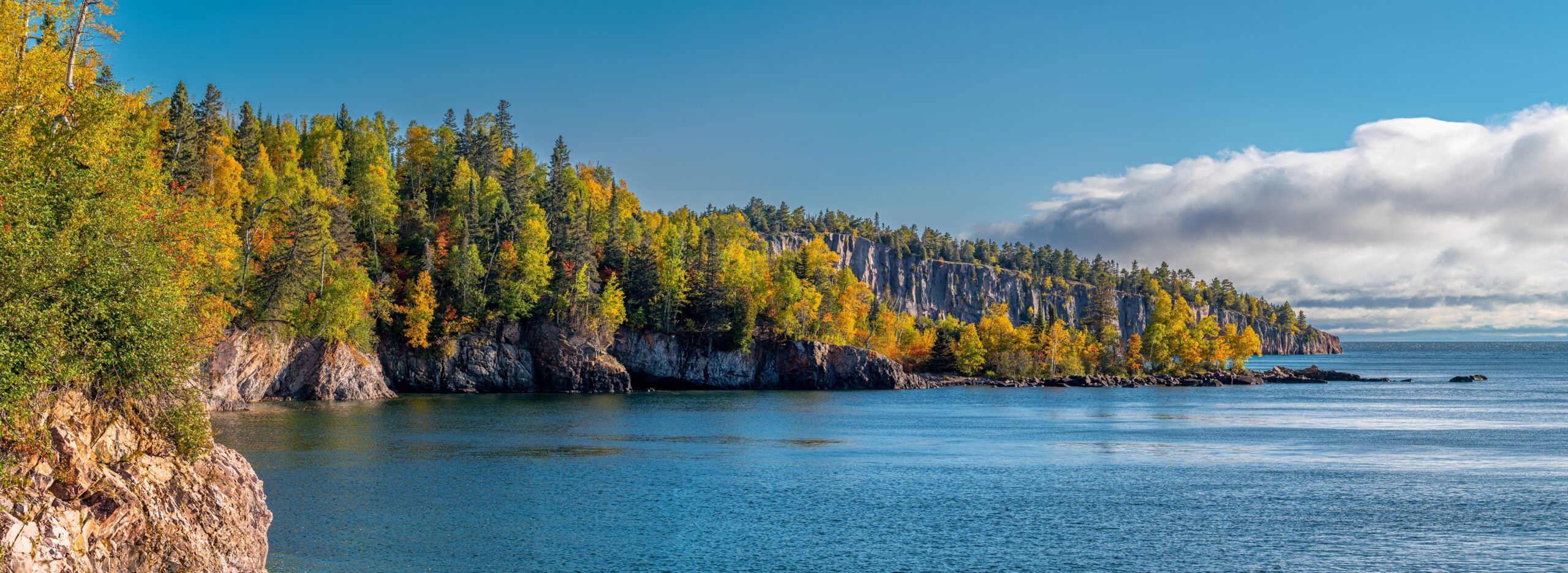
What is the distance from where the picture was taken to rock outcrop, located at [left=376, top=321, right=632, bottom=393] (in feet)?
338

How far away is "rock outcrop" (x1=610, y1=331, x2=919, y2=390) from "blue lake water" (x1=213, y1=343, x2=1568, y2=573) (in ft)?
119

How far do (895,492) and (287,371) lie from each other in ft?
224

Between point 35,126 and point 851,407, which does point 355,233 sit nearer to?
point 851,407

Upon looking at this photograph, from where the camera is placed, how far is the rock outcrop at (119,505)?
18766 mm

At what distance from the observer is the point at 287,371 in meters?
87.6

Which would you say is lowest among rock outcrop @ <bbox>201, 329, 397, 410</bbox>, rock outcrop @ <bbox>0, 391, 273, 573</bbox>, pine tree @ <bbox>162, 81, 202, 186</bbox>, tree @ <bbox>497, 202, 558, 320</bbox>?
rock outcrop @ <bbox>0, 391, 273, 573</bbox>

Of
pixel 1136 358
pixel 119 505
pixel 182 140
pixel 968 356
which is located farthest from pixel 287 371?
pixel 1136 358

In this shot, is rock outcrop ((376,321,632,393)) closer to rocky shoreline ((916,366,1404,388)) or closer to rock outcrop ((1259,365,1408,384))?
rocky shoreline ((916,366,1404,388))

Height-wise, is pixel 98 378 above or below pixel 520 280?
below

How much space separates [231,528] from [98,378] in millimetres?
4729

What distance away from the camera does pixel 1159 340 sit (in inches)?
5994

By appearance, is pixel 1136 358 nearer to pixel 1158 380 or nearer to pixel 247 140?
pixel 1158 380


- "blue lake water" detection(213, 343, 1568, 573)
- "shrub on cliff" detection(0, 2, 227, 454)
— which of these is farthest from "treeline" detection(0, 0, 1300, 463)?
"blue lake water" detection(213, 343, 1568, 573)

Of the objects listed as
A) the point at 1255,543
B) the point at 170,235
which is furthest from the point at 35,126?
the point at 1255,543
